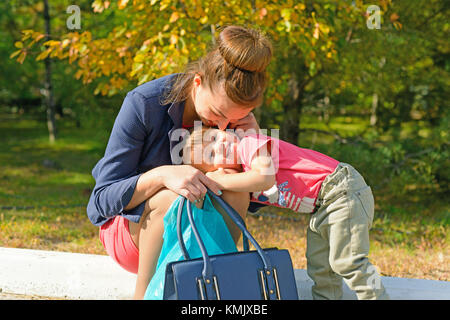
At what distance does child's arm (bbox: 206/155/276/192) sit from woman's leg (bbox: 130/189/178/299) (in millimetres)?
231

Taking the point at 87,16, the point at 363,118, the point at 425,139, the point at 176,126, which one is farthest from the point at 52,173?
the point at 363,118

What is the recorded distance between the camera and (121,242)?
7.27ft

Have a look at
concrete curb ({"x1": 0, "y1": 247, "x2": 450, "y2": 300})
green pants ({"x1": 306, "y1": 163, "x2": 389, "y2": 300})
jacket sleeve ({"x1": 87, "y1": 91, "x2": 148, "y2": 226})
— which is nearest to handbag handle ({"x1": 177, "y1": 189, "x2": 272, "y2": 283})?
jacket sleeve ({"x1": 87, "y1": 91, "x2": 148, "y2": 226})

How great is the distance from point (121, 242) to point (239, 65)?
2.93ft

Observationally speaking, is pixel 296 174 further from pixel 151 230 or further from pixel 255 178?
pixel 151 230

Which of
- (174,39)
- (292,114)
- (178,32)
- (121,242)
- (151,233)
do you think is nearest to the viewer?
(151,233)

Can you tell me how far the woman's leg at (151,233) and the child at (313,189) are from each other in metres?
0.22

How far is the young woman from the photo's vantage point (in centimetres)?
198

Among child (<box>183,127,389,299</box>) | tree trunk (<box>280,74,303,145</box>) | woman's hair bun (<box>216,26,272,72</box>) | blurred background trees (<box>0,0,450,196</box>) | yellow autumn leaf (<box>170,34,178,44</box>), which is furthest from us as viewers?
tree trunk (<box>280,74,303,145</box>)

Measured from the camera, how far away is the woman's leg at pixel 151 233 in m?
2.08

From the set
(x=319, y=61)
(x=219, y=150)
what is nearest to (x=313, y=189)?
(x=219, y=150)

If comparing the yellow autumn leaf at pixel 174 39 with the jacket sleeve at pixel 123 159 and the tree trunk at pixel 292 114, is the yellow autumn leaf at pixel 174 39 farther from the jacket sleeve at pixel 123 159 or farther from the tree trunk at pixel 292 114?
the tree trunk at pixel 292 114

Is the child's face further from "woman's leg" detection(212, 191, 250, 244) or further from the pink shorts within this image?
the pink shorts

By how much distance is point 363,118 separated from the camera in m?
13.1
